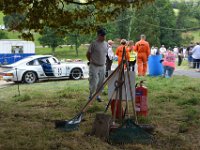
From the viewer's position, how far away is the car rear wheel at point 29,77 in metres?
20.9

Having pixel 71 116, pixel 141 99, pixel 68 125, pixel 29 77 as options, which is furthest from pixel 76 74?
pixel 68 125

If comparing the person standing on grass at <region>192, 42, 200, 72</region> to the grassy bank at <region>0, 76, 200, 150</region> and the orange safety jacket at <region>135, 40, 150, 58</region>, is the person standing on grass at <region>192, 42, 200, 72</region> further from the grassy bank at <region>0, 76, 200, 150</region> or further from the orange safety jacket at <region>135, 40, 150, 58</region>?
the grassy bank at <region>0, 76, 200, 150</region>

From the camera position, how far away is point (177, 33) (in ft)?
220

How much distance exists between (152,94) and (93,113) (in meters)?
3.95

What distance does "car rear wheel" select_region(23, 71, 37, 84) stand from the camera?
2089 cm

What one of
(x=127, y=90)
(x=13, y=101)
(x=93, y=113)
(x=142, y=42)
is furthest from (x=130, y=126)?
(x=142, y=42)

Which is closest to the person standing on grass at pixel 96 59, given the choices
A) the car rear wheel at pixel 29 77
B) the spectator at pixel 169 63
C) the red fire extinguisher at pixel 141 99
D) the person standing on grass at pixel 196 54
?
the red fire extinguisher at pixel 141 99

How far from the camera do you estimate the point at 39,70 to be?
2134 centimetres

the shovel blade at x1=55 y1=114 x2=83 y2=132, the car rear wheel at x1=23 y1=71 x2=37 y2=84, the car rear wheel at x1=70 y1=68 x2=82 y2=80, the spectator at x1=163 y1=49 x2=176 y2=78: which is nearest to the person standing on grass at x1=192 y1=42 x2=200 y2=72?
the spectator at x1=163 y1=49 x2=176 y2=78

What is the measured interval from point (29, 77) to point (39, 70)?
62cm

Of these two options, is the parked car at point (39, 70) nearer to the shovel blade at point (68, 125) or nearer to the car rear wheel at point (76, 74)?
the car rear wheel at point (76, 74)

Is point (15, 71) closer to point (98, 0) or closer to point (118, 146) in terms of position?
point (98, 0)

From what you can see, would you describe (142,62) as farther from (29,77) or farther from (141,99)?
(141,99)

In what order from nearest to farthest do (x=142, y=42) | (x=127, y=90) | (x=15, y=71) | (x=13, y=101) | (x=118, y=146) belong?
(x=118, y=146)
(x=127, y=90)
(x=13, y=101)
(x=142, y=42)
(x=15, y=71)
